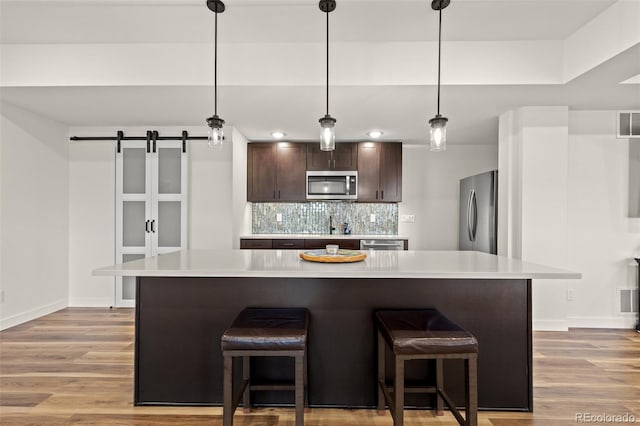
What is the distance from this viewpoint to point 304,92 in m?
3.02

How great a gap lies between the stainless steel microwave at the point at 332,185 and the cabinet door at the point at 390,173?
372mm

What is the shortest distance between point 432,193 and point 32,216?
16.0 feet

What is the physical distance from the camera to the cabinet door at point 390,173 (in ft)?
16.0

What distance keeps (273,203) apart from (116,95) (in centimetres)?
247

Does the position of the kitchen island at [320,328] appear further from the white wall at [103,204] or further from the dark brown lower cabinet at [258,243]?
the dark brown lower cabinet at [258,243]

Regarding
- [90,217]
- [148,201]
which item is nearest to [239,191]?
[148,201]

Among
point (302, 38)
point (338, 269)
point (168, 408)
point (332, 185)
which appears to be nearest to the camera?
point (338, 269)

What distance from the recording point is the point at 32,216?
3.81m

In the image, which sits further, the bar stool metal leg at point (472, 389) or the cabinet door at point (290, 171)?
the cabinet door at point (290, 171)

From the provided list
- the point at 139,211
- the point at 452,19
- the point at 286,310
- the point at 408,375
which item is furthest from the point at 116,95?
the point at 408,375

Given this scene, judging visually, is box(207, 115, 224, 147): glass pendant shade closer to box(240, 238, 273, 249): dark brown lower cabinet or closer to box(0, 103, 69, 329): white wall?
box(240, 238, 273, 249): dark brown lower cabinet

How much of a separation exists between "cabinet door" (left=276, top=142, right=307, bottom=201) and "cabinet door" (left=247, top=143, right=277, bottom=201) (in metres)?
0.08

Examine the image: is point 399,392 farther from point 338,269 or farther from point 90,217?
point 90,217

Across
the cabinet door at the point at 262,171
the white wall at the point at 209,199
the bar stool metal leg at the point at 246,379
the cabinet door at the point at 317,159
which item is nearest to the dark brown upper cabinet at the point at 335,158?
the cabinet door at the point at 317,159
